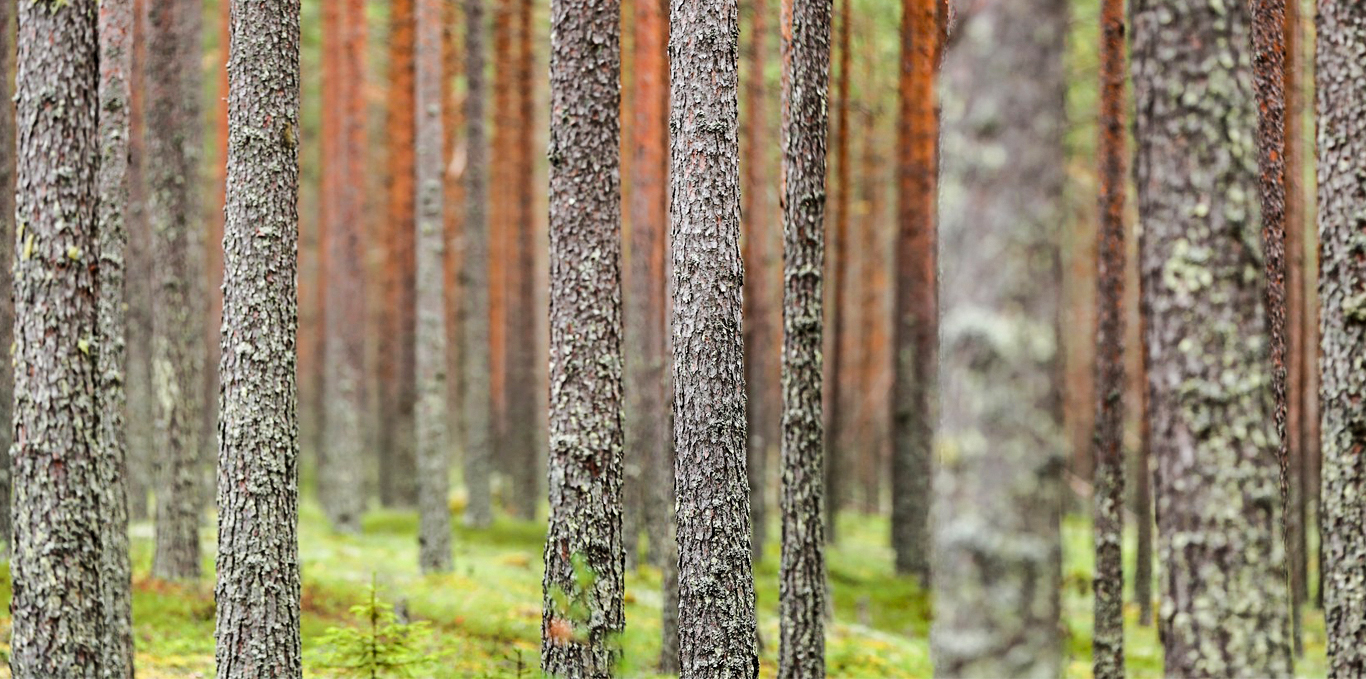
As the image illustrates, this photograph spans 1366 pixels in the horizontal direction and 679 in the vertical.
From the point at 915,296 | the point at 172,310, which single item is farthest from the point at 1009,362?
the point at 915,296

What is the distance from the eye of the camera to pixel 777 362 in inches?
821

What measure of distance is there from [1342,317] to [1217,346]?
2.72 meters

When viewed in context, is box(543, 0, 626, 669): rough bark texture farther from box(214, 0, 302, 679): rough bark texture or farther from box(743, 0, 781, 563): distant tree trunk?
box(743, 0, 781, 563): distant tree trunk

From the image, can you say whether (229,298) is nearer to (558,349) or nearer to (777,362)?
(558,349)

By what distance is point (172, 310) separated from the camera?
474 inches

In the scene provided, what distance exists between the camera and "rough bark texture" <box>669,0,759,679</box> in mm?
7344

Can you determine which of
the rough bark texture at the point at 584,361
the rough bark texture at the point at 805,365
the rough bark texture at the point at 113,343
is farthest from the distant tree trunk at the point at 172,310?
the rough bark texture at the point at 805,365

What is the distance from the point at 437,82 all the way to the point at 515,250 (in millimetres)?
11397

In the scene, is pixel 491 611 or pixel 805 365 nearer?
pixel 805 365

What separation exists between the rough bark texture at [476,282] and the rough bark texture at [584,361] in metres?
10.6

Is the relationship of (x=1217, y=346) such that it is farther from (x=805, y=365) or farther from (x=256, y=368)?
(x=256, y=368)

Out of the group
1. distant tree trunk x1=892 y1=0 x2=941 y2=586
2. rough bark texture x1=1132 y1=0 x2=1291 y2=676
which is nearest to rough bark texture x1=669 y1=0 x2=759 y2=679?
rough bark texture x1=1132 y1=0 x2=1291 y2=676

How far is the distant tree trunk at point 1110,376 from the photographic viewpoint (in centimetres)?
1048

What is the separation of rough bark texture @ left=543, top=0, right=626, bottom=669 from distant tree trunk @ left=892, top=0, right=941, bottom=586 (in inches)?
337
